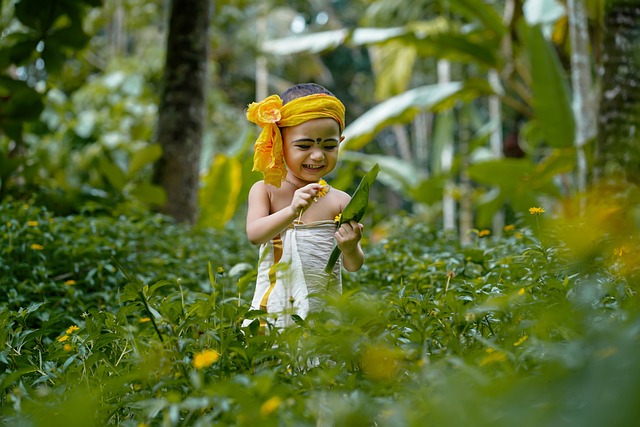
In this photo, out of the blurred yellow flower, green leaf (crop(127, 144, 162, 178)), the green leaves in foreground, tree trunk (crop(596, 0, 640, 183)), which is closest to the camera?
the blurred yellow flower

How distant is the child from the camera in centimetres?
205

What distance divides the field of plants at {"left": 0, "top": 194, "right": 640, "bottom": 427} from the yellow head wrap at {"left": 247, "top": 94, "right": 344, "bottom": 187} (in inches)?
19.9

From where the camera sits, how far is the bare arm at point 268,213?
195 cm

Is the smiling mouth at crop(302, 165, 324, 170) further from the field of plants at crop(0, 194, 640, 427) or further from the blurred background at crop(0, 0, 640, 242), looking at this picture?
the blurred background at crop(0, 0, 640, 242)

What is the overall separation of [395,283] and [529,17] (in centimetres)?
672

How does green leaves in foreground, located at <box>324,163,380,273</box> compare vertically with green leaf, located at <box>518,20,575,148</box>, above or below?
below

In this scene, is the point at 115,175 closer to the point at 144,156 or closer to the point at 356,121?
the point at 144,156

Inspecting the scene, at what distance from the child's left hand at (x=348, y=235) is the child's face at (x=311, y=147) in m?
0.24

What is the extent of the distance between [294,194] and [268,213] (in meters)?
0.15

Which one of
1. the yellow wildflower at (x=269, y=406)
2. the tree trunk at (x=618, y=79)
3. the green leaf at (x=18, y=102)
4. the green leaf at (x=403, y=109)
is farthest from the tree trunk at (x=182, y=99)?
the yellow wildflower at (x=269, y=406)

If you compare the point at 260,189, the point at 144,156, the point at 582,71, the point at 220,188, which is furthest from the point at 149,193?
the point at 582,71

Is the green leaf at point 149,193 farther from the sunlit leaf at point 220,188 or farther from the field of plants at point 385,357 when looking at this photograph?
the field of plants at point 385,357

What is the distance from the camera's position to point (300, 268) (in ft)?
6.76

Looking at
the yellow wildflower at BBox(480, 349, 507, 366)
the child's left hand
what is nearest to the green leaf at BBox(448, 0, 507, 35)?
the child's left hand
